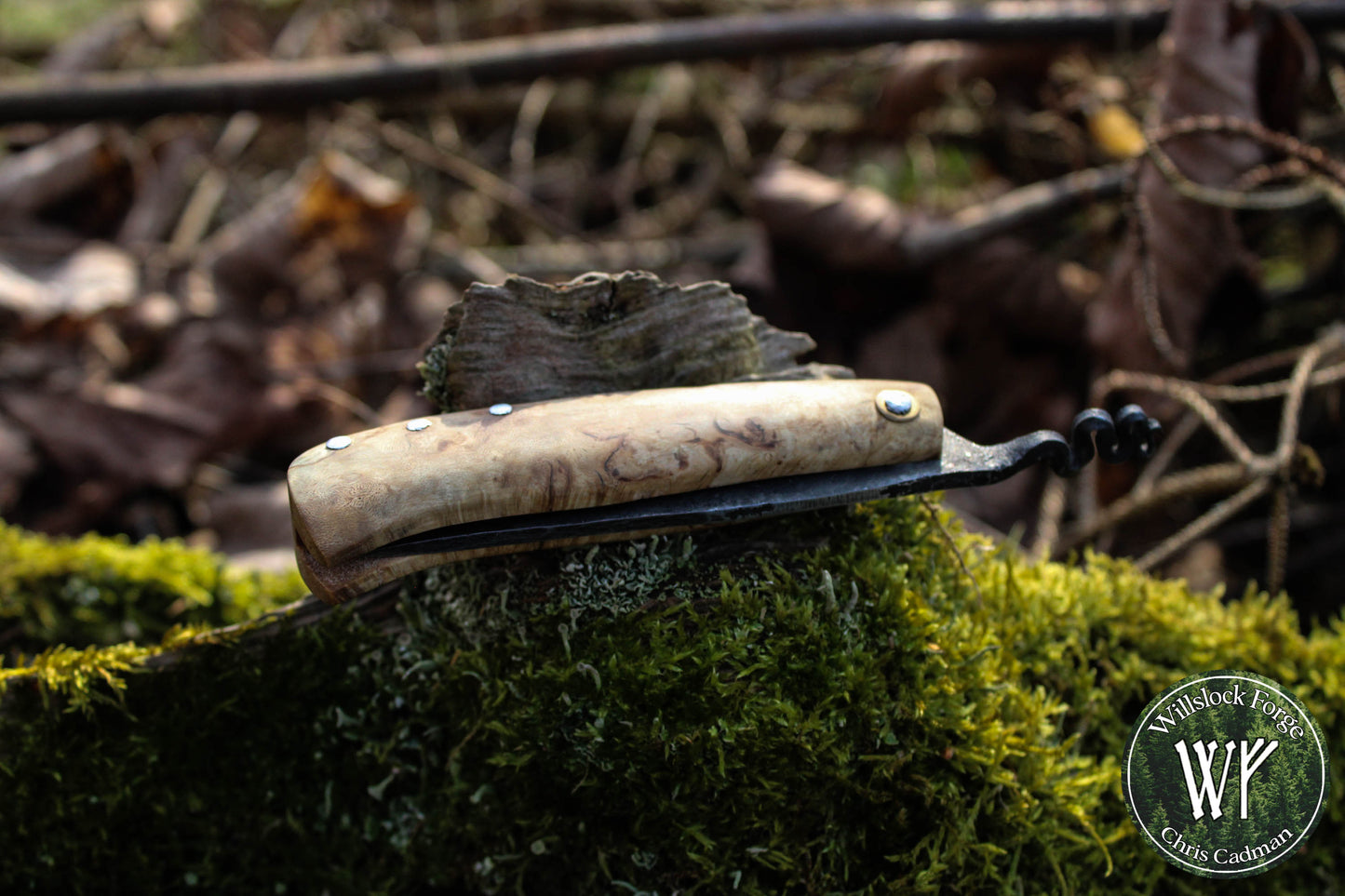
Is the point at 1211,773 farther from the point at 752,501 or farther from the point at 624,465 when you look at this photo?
the point at 624,465

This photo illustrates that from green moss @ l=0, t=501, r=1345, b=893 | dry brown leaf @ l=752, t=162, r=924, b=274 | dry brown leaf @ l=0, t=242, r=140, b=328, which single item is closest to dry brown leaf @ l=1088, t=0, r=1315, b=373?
dry brown leaf @ l=752, t=162, r=924, b=274

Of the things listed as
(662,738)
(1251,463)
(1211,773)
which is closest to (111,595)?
(662,738)

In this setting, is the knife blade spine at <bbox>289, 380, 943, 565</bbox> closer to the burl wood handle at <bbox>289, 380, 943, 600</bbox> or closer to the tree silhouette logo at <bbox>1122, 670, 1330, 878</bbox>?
the burl wood handle at <bbox>289, 380, 943, 600</bbox>

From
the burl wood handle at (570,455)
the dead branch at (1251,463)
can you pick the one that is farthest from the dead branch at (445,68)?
the burl wood handle at (570,455)

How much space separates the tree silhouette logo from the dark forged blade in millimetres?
403

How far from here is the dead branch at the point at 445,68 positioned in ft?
11.2

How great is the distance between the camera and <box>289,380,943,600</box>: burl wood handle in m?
1.22

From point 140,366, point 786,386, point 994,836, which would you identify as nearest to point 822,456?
point 786,386

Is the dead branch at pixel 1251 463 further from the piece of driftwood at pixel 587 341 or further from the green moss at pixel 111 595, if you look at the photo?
the green moss at pixel 111 595

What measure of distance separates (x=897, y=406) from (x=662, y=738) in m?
0.60

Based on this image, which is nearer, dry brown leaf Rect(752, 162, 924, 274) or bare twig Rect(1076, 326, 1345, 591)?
bare twig Rect(1076, 326, 1345, 591)

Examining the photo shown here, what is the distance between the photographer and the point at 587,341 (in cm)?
149

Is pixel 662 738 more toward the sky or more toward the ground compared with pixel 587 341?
more toward the ground

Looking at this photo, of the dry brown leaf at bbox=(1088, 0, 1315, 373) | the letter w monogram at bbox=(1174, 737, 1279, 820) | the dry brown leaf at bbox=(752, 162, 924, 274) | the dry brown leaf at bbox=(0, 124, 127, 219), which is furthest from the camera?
the dry brown leaf at bbox=(0, 124, 127, 219)
